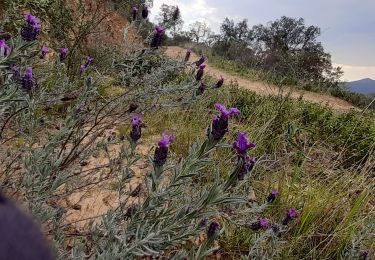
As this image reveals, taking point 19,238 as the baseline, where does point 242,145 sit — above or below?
below

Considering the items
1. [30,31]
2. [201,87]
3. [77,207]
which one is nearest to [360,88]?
[201,87]

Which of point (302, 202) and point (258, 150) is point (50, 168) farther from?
point (258, 150)

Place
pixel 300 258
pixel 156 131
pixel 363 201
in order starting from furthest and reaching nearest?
1. pixel 156 131
2. pixel 363 201
3. pixel 300 258

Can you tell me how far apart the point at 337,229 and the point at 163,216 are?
5.70 ft

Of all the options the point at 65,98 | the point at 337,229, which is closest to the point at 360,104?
the point at 337,229

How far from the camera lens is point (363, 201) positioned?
2904 mm

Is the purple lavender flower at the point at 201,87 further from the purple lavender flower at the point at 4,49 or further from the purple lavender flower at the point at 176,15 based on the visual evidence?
the purple lavender flower at the point at 4,49

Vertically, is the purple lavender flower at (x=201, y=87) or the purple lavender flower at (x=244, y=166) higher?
the purple lavender flower at (x=201, y=87)

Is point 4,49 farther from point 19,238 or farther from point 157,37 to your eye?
point 19,238

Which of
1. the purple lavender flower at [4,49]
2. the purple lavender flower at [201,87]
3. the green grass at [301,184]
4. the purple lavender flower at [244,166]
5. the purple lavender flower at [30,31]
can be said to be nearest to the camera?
the purple lavender flower at [244,166]

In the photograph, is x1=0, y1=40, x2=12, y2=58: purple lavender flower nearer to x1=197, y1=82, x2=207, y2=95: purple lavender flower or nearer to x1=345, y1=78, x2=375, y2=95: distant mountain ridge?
x1=197, y1=82, x2=207, y2=95: purple lavender flower

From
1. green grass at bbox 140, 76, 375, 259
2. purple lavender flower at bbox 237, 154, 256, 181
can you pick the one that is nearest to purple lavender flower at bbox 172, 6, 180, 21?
green grass at bbox 140, 76, 375, 259

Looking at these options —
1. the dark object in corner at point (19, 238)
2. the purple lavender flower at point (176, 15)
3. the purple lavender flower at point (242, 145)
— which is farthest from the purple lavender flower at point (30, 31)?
the dark object in corner at point (19, 238)

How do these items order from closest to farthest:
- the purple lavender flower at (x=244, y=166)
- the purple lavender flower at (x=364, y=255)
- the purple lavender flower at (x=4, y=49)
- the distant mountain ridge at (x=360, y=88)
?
the purple lavender flower at (x=244, y=166) → the purple lavender flower at (x=4, y=49) → the purple lavender flower at (x=364, y=255) → the distant mountain ridge at (x=360, y=88)
